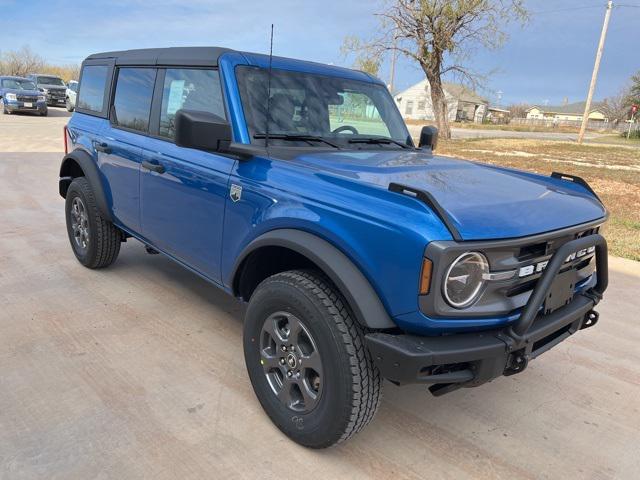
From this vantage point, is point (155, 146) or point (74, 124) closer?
point (155, 146)

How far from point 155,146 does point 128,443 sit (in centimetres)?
199

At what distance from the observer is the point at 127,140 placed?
3922 mm

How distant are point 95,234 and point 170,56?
1758 millimetres

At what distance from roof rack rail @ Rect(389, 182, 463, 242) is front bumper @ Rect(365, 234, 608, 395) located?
0.44m

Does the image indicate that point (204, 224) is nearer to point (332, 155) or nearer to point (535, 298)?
point (332, 155)

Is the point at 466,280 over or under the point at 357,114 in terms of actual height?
under

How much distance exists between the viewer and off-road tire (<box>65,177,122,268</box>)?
4.45m

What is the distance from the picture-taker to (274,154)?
279cm

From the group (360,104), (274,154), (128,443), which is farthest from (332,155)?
(128,443)

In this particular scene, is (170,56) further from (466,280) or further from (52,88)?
(52,88)

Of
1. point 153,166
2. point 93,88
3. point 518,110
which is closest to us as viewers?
point 153,166

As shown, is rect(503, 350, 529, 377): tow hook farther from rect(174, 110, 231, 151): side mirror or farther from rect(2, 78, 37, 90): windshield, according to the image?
rect(2, 78, 37, 90): windshield

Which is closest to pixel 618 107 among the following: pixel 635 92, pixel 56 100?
pixel 635 92

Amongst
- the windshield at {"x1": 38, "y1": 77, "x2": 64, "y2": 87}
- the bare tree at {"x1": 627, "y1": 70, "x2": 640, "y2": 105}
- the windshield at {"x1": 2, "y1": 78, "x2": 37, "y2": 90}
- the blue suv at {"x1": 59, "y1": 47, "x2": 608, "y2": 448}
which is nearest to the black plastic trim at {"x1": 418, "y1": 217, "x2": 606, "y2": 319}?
the blue suv at {"x1": 59, "y1": 47, "x2": 608, "y2": 448}
